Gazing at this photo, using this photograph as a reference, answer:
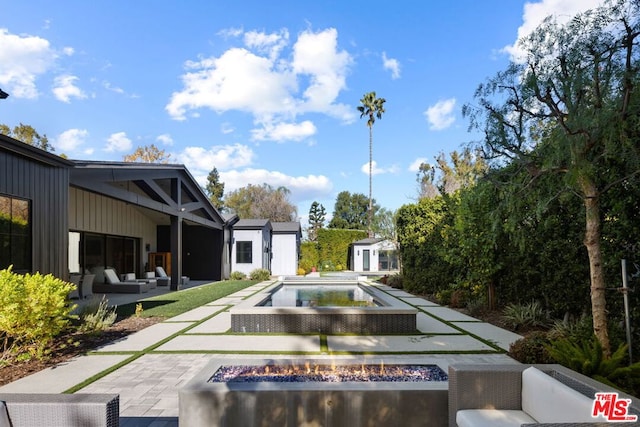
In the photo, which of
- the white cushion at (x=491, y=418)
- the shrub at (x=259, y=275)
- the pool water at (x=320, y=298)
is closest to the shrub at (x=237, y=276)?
the shrub at (x=259, y=275)

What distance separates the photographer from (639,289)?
4.98 meters

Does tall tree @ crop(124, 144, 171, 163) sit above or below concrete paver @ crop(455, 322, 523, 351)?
above

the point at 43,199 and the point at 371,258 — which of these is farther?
the point at 371,258

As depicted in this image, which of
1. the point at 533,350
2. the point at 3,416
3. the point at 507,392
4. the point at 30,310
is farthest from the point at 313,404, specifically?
the point at 30,310

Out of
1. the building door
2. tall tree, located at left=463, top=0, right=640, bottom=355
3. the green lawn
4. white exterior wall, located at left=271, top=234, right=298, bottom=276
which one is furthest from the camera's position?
the building door

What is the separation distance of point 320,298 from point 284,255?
51.7ft

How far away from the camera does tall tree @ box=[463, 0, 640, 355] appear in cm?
372

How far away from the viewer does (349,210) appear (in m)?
55.7

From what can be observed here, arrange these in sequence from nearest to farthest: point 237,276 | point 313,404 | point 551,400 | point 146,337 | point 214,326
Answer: point 551,400
point 313,404
point 146,337
point 214,326
point 237,276

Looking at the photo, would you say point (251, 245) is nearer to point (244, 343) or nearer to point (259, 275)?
point (259, 275)

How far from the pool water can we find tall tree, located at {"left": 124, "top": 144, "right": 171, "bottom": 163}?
23375 millimetres

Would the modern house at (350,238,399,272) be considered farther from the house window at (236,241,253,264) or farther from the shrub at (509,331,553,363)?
the shrub at (509,331,553,363)

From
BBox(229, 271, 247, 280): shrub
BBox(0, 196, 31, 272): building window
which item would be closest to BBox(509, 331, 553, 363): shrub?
BBox(0, 196, 31, 272): building window

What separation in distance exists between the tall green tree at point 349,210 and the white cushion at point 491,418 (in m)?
51.1
